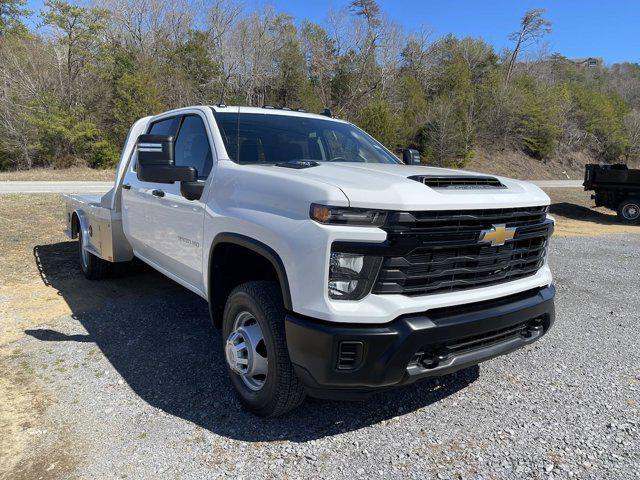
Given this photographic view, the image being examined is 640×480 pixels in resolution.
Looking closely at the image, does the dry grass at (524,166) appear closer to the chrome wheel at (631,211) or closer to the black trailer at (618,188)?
the black trailer at (618,188)

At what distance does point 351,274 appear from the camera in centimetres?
230

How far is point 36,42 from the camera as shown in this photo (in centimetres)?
2755

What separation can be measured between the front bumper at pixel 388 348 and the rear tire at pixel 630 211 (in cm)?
1447

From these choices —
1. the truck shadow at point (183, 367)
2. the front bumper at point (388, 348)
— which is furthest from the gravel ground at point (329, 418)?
the front bumper at point (388, 348)

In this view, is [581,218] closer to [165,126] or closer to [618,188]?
[618,188]

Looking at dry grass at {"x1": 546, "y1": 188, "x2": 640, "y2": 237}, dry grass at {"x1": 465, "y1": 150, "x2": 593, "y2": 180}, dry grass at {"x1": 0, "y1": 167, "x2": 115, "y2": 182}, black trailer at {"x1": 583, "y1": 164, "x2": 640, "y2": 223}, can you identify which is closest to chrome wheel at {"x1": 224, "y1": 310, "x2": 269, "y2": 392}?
dry grass at {"x1": 546, "y1": 188, "x2": 640, "y2": 237}

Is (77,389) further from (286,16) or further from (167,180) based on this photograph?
(286,16)

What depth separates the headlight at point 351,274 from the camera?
7.53 ft

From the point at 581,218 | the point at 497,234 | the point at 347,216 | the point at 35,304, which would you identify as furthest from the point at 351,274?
the point at 581,218

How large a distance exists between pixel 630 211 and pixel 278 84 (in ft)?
94.8

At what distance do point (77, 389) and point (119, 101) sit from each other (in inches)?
1053

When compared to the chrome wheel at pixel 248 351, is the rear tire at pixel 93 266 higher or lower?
lower

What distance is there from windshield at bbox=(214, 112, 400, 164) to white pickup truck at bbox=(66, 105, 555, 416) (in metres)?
0.02

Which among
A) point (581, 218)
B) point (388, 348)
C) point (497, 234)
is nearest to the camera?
point (388, 348)
